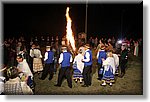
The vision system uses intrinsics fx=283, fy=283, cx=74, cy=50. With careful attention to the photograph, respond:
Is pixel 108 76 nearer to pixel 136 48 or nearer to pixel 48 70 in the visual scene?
pixel 136 48

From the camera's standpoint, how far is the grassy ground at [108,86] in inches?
75.9

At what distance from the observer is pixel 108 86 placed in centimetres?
194

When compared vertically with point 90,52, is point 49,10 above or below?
above

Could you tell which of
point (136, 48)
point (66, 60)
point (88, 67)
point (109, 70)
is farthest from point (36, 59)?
point (136, 48)

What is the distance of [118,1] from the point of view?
1939 mm

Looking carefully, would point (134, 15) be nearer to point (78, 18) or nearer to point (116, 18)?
point (116, 18)

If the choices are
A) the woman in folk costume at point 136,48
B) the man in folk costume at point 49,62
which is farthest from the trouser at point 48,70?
the woman in folk costume at point 136,48

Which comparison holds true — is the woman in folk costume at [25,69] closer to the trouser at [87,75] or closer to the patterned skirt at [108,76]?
the trouser at [87,75]

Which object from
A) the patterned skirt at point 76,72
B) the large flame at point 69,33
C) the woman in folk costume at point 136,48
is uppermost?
the large flame at point 69,33

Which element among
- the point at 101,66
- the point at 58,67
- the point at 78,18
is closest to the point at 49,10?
the point at 78,18

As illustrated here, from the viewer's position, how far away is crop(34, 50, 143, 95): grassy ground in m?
1.93

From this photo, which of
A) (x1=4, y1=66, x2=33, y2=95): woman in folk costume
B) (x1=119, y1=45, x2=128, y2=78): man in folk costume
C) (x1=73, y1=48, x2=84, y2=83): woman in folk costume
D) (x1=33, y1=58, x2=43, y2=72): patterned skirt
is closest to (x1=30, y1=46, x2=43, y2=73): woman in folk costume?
(x1=33, y1=58, x2=43, y2=72): patterned skirt

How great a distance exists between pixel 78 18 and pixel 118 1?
0.30 meters

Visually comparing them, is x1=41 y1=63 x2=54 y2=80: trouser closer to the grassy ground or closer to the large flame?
the grassy ground
